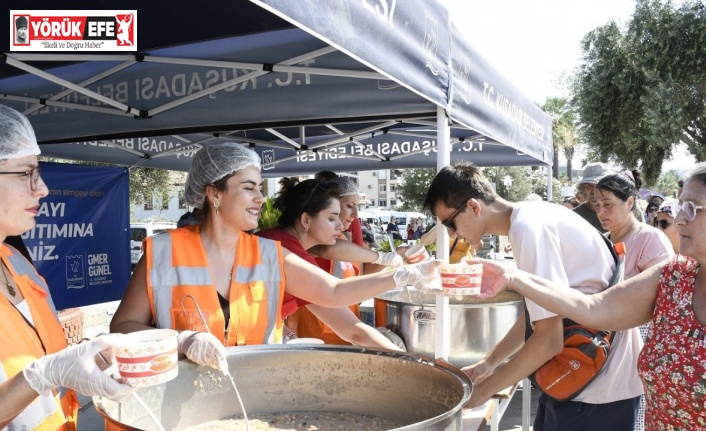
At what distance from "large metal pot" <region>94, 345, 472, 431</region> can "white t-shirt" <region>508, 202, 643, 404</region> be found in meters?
0.52

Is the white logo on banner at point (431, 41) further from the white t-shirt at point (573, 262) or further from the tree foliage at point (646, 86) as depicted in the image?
the tree foliage at point (646, 86)

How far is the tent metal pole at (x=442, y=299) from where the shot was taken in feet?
8.84

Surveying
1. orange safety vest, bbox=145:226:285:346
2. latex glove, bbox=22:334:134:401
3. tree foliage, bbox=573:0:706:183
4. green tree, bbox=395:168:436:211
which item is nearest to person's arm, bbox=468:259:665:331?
orange safety vest, bbox=145:226:285:346

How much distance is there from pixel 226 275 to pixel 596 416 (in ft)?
5.06

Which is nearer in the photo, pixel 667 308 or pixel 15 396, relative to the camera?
pixel 15 396

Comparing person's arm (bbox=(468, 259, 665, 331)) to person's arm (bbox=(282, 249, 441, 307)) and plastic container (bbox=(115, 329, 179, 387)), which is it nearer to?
person's arm (bbox=(282, 249, 441, 307))

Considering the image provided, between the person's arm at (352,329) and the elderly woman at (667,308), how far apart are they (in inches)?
30.1

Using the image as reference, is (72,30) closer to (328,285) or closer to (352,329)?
(328,285)

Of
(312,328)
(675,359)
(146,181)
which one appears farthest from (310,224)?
(146,181)

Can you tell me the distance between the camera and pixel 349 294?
233 centimetres

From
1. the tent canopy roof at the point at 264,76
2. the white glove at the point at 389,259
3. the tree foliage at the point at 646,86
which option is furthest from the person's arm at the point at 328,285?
the tree foliage at the point at 646,86

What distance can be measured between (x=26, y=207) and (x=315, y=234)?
1773mm

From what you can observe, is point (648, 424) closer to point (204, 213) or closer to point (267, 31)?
point (204, 213)

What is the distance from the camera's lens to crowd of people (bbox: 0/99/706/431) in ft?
5.15
